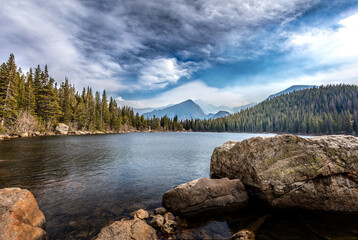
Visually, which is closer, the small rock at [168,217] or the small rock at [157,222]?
the small rock at [157,222]

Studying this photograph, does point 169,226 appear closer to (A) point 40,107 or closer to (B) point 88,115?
(A) point 40,107

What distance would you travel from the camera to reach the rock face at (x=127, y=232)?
17.2 ft

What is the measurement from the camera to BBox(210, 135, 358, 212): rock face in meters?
7.70

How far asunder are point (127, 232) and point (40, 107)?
265 feet

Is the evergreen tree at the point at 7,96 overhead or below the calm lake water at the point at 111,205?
overhead

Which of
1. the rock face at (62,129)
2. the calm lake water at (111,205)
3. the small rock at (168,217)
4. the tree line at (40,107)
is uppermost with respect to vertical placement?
the tree line at (40,107)

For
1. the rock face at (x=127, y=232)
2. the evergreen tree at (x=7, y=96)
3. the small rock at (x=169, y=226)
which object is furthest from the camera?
the evergreen tree at (x=7, y=96)

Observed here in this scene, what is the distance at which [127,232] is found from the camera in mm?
5480

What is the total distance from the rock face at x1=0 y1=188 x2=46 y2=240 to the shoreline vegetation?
53180 millimetres

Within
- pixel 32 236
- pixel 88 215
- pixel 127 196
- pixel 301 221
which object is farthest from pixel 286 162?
pixel 32 236

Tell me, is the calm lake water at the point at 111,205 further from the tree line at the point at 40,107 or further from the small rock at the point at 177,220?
the tree line at the point at 40,107

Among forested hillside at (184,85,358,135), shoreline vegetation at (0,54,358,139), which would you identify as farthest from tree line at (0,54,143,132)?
forested hillside at (184,85,358,135)

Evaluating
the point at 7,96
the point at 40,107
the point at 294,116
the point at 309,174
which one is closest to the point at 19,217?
the point at 309,174

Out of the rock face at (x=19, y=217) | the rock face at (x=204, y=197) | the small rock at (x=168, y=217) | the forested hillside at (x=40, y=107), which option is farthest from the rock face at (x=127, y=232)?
the forested hillside at (x=40, y=107)
